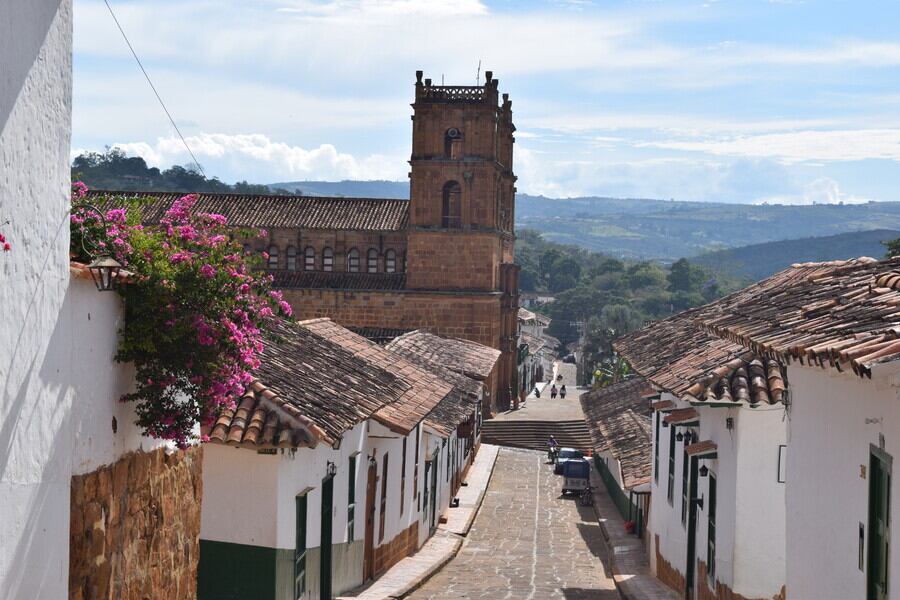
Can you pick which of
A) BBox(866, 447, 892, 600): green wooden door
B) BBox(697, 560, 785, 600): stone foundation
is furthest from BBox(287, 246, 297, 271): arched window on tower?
BBox(866, 447, 892, 600): green wooden door

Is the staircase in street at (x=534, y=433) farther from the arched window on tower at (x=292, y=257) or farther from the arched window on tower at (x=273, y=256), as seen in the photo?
the arched window on tower at (x=273, y=256)

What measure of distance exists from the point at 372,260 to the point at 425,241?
9.98 ft

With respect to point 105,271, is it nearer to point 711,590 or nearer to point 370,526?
point 711,590

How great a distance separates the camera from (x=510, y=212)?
56031mm

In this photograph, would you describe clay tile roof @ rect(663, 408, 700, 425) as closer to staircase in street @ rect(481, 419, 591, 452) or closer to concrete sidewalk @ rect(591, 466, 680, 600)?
concrete sidewalk @ rect(591, 466, 680, 600)

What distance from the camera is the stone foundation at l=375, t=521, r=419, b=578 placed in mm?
17194

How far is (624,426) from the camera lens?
26609 mm

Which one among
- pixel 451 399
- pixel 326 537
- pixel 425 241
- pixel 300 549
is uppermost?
pixel 425 241

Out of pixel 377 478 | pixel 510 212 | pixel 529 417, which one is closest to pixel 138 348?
pixel 377 478

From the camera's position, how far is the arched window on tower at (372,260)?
5188 centimetres

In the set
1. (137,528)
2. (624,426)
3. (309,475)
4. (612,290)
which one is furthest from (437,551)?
(612,290)

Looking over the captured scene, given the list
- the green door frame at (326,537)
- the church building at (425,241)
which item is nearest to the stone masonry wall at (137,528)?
the green door frame at (326,537)

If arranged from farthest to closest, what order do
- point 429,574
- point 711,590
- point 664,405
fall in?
1. point 429,574
2. point 664,405
3. point 711,590

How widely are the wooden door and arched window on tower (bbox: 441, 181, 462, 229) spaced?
34.1m
